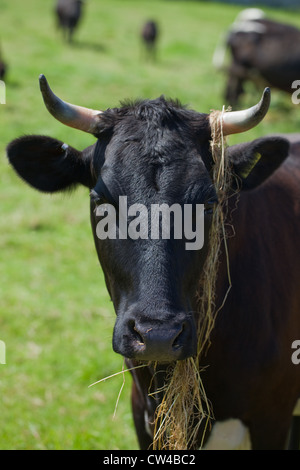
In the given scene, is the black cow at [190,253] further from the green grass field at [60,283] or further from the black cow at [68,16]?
the black cow at [68,16]

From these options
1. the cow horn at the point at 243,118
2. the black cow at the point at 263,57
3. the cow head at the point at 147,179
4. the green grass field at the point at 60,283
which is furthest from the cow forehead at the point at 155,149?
the black cow at the point at 263,57

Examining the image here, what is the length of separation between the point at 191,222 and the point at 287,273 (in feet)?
3.30

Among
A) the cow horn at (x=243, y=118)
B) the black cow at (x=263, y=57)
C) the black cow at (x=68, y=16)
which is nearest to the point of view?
the cow horn at (x=243, y=118)

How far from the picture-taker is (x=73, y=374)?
545cm

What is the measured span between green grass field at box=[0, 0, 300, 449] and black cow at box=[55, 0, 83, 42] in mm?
4741

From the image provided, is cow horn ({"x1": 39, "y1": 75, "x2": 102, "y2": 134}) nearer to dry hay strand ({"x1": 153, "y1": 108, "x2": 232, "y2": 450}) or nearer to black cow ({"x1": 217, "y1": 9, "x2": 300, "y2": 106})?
dry hay strand ({"x1": 153, "y1": 108, "x2": 232, "y2": 450})

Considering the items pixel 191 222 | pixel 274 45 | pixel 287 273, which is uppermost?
pixel 274 45

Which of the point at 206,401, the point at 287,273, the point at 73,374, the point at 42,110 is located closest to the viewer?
the point at 206,401

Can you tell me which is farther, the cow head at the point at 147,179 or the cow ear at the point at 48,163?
the cow ear at the point at 48,163

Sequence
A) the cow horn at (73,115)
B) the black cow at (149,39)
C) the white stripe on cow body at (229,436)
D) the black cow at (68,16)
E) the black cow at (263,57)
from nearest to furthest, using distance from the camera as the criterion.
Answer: the cow horn at (73,115) < the white stripe on cow body at (229,436) < the black cow at (263,57) < the black cow at (149,39) < the black cow at (68,16)

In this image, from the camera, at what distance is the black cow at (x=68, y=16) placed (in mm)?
23422

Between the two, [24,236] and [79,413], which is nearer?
[79,413]

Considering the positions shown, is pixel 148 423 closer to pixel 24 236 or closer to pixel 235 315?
pixel 235 315
